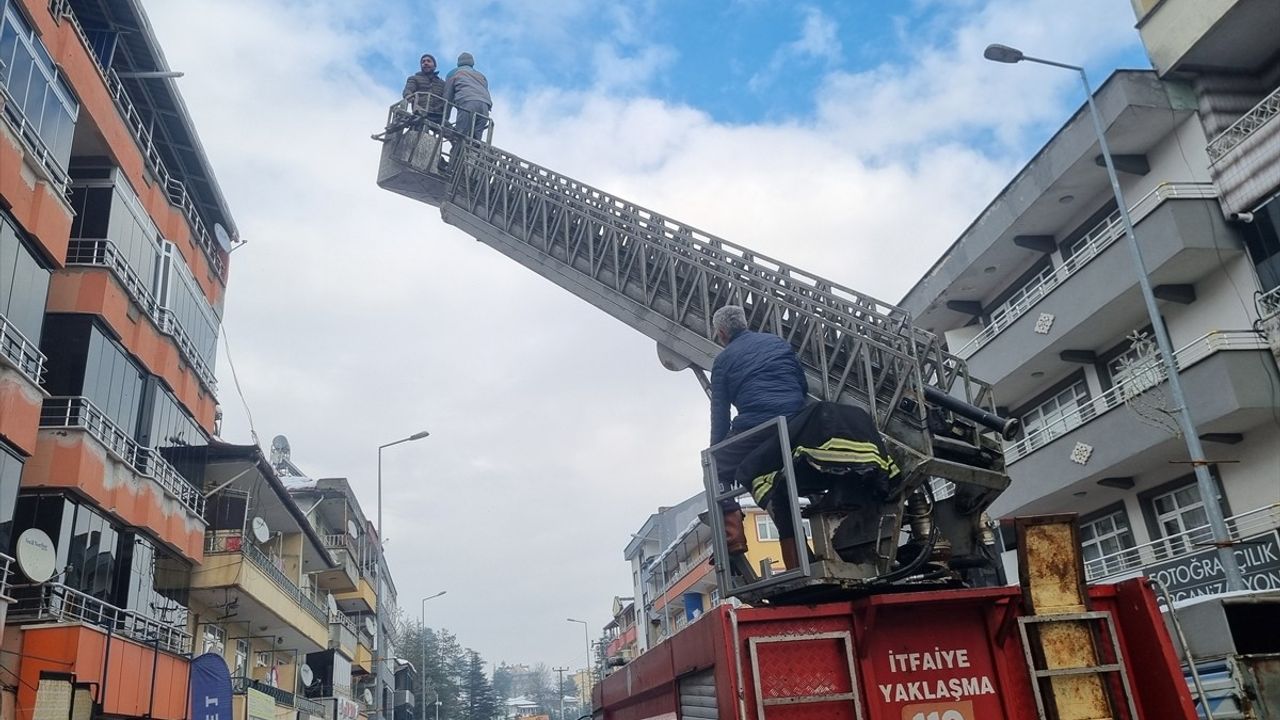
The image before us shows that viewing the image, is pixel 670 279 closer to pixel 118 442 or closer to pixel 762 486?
pixel 762 486

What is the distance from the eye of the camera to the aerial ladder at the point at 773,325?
17.5 feet

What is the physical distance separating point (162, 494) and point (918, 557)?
1708 centimetres

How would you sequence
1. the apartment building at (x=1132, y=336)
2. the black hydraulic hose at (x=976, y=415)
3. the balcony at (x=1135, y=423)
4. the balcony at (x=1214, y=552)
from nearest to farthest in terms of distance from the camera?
the black hydraulic hose at (x=976, y=415)
the balcony at (x=1214, y=552)
the balcony at (x=1135, y=423)
the apartment building at (x=1132, y=336)

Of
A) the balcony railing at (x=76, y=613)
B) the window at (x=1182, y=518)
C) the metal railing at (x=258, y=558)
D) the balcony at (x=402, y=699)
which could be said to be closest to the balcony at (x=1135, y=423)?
the window at (x=1182, y=518)

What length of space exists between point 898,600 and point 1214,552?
14.3m

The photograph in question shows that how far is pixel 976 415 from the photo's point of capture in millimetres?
5879

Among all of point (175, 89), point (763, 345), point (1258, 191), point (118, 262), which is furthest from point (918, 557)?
point (175, 89)

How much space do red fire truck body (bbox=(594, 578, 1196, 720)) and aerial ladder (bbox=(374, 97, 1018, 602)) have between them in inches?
16.0

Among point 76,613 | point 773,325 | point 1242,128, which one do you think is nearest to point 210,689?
point 76,613

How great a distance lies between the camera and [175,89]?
19547 mm

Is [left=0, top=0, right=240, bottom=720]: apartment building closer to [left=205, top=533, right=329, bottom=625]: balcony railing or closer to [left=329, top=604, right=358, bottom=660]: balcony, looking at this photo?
[left=205, top=533, right=329, bottom=625]: balcony railing

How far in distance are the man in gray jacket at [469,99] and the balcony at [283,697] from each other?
17016 millimetres

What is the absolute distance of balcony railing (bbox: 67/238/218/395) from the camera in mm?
16562

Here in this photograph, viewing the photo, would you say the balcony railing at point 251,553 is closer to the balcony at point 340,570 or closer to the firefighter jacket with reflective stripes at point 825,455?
the balcony at point 340,570
